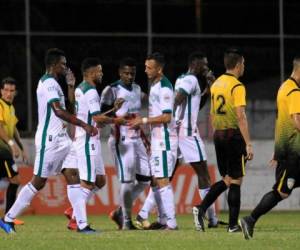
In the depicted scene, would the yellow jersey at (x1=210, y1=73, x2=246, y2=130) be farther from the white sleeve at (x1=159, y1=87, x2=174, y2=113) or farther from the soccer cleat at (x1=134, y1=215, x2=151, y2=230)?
the soccer cleat at (x1=134, y1=215, x2=151, y2=230)

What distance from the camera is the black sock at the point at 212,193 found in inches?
633

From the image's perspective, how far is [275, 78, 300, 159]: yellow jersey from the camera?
14541mm

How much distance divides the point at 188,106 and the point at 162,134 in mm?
1092

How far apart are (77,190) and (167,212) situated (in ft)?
4.33

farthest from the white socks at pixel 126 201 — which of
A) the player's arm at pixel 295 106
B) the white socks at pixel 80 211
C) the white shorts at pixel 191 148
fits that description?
the player's arm at pixel 295 106

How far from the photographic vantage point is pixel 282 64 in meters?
27.4

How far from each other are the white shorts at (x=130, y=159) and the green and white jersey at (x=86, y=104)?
2.77 ft

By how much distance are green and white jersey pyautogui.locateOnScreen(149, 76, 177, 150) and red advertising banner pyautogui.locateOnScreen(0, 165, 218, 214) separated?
240 inches

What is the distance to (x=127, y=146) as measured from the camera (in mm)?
17156

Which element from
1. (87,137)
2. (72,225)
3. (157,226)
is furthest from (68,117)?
(157,226)

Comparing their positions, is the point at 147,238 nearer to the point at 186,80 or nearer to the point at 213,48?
the point at 186,80

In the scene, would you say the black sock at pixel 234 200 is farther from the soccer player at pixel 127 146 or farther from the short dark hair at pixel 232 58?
the soccer player at pixel 127 146


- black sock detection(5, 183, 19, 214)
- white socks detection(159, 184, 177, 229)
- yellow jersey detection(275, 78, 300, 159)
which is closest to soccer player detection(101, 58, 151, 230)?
white socks detection(159, 184, 177, 229)

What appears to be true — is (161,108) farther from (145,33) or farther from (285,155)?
(145,33)
